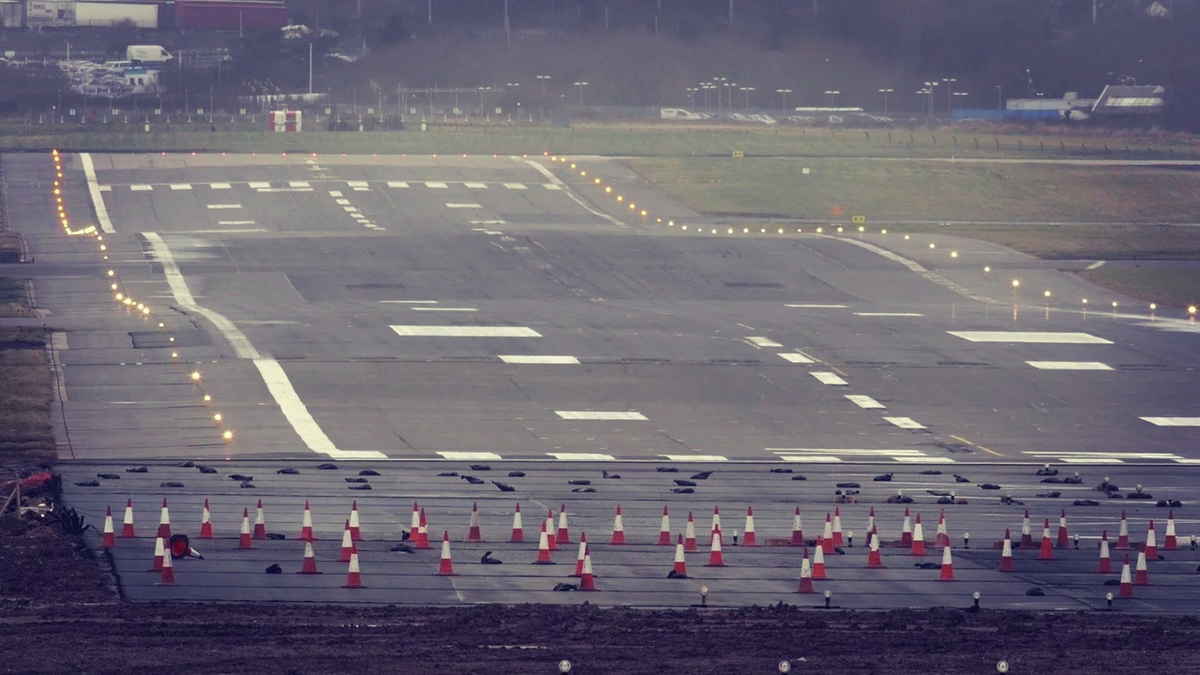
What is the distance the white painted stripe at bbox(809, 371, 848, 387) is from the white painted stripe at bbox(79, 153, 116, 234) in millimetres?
49550

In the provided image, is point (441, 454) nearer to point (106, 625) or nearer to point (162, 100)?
point (106, 625)

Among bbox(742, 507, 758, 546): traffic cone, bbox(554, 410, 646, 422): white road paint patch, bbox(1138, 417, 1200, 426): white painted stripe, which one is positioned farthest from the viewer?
bbox(1138, 417, 1200, 426): white painted stripe

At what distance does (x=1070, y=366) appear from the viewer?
60.8m

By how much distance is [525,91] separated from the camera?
198 m

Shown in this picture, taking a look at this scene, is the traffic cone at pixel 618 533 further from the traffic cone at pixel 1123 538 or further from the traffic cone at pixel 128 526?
the traffic cone at pixel 1123 538

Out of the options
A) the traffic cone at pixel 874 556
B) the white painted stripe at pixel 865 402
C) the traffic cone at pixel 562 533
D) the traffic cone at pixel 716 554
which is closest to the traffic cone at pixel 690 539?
the traffic cone at pixel 716 554

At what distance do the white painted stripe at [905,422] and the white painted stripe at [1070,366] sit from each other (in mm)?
10596

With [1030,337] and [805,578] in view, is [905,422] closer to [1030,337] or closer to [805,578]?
[1030,337]

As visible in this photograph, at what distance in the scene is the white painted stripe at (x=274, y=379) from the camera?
44062 mm

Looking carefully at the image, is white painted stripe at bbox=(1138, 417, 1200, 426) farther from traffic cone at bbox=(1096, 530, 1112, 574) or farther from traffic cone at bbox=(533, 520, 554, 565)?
traffic cone at bbox=(533, 520, 554, 565)

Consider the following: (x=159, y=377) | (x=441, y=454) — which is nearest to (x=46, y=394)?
(x=159, y=377)

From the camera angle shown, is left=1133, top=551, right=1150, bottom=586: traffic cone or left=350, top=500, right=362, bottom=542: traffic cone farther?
left=350, top=500, right=362, bottom=542: traffic cone

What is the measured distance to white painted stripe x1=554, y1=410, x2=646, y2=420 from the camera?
166ft

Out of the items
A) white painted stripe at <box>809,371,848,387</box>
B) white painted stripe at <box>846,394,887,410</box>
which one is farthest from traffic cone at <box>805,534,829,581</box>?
white painted stripe at <box>809,371,848,387</box>
